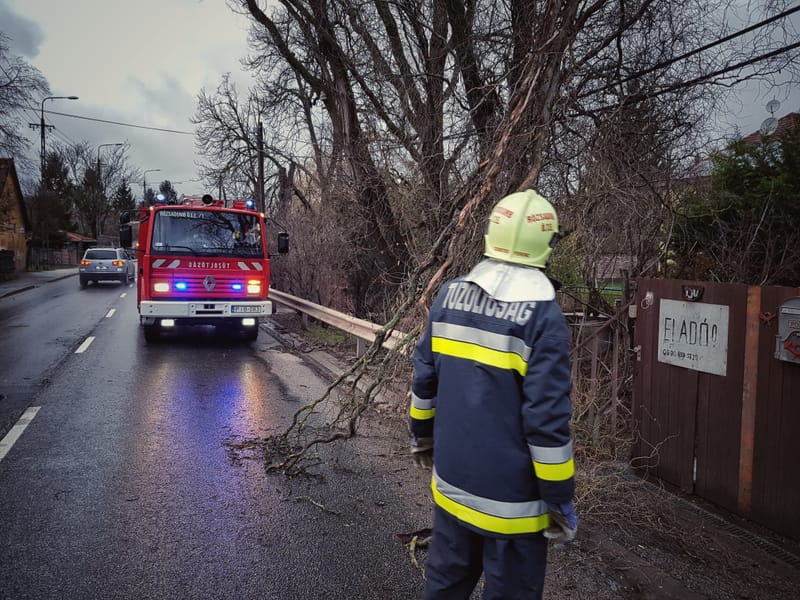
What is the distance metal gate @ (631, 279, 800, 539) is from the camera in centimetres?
364

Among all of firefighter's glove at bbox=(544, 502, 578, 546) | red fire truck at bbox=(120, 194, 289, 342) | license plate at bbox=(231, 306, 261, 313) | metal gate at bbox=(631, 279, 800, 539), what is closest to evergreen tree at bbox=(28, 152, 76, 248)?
red fire truck at bbox=(120, 194, 289, 342)

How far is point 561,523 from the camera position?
2.07 m

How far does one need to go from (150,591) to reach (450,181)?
588cm

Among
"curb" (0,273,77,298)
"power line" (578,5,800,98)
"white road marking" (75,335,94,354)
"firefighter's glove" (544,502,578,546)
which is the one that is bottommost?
"white road marking" (75,335,94,354)

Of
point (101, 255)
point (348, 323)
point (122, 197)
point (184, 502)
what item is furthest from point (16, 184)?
point (184, 502)

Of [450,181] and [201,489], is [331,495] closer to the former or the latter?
[201,489]

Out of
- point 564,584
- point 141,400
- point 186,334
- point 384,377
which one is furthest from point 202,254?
point 564,584

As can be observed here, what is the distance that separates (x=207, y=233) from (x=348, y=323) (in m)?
3.55

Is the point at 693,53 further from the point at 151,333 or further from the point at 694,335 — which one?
the point at 151,333

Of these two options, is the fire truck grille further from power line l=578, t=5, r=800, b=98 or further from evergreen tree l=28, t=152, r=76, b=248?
evergreen tree l=28, t=152, r=76, b=248

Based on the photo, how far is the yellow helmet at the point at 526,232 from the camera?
2.19 meters

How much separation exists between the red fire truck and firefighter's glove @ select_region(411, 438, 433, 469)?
887 centimetres

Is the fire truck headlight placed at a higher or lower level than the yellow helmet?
lower

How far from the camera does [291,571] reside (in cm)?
322
